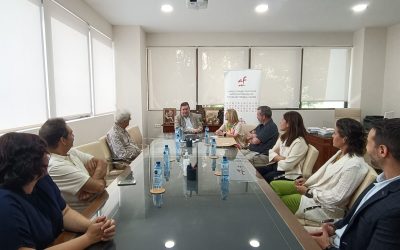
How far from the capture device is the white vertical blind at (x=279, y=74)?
6.01 metres

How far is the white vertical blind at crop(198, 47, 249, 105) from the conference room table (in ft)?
13.5

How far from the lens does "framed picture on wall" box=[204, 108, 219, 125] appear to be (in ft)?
18.5

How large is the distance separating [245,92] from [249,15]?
1491 mm

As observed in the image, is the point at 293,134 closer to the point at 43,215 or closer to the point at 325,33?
the point at 43,215

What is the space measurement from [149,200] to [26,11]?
2.53 meters

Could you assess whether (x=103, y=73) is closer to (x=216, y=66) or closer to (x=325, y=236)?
(x=216, y=66)

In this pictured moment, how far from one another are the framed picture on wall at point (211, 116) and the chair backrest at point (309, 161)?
301 cm

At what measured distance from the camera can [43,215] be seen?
3.63 ft

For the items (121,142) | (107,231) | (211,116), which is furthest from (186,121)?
(107,231)

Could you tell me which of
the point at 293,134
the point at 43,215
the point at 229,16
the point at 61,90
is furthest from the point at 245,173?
the point at 229,16

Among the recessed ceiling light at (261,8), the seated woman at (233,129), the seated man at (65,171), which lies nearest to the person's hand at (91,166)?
the seated man at (65,171)

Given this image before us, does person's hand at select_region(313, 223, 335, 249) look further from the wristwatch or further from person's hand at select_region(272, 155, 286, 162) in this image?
person's hand at select_region(272, 155, 286, 162)

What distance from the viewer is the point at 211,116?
568cm

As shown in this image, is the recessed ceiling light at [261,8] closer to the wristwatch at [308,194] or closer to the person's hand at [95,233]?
the wristwatch at [308,194]
